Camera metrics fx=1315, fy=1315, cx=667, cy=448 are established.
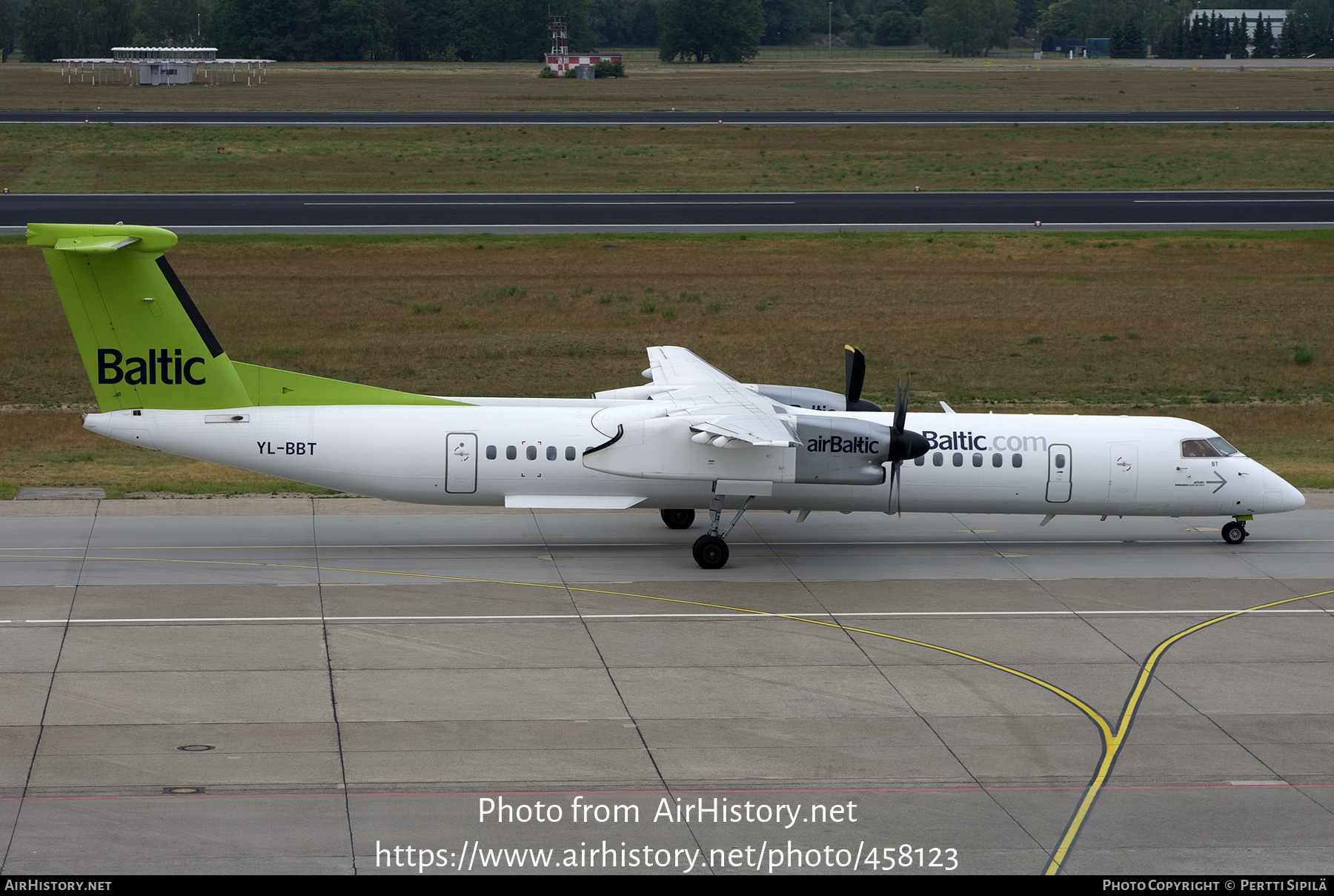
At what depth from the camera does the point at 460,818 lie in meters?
15.2

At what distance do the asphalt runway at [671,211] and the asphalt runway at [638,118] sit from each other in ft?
88.4

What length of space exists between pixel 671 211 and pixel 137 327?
47834mm

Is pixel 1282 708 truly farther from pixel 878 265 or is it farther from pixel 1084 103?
pixel 1084 103

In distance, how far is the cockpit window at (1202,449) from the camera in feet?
90.2

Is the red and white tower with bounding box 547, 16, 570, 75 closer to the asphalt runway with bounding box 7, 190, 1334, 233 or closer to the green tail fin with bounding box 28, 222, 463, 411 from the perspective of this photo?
the asphalt runway with bounding box 7, 190, 1334, 233

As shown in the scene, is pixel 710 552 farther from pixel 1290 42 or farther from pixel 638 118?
pixel 1290 42

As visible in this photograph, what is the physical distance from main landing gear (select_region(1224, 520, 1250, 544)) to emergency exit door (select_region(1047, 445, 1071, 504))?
422 cm

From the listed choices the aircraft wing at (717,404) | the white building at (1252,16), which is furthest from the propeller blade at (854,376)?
the white building at (1252,16)

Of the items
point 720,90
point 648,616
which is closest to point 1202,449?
point 648,616

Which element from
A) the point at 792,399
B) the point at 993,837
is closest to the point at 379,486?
the point at 792,399

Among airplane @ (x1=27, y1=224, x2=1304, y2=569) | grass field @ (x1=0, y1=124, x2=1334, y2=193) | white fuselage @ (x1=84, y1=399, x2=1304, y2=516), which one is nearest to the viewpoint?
airplane @ (x1=27, y1=224, x2=1304, y2=569)

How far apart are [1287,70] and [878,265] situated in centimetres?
11384

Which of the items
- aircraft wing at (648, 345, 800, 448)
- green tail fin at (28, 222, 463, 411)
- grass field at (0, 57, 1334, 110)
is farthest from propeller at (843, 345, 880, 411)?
grass field at (0, 57, 1334, 110)

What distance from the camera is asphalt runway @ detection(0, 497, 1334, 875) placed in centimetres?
1489
